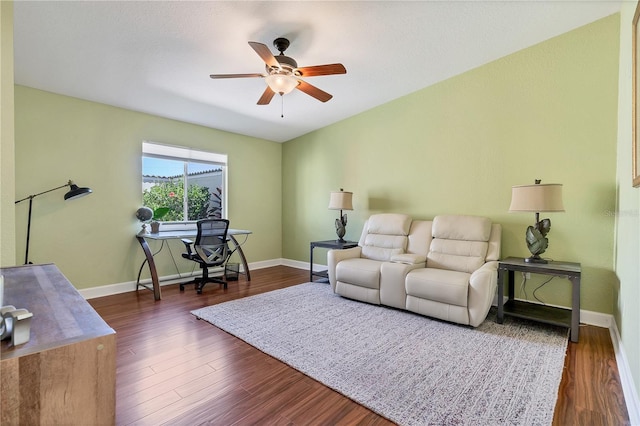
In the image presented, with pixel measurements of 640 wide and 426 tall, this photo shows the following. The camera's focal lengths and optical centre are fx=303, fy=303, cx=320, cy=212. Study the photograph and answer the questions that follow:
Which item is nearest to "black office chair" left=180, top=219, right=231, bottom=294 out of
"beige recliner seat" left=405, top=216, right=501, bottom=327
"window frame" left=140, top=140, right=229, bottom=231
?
"window frame" left=140, top=140, right=229, bottom=231

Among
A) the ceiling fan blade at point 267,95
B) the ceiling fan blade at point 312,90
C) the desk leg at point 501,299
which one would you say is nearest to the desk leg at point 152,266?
the ceiling fan blade at point 267,95

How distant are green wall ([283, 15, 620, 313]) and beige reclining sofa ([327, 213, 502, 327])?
368 millimetres

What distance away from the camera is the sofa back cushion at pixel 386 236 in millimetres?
3881

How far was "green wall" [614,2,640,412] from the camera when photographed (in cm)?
179

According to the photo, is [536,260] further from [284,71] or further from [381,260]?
[284,71]

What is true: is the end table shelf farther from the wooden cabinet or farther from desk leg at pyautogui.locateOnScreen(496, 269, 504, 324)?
the wooden cabinet

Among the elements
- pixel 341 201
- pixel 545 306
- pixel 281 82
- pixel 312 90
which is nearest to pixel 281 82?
pixel 281 82

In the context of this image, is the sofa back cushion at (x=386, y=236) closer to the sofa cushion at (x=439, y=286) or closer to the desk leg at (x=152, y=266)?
the sofa cushion at (x=439, y=286)

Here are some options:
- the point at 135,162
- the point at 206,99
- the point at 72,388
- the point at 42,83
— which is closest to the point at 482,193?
the point at 206,99

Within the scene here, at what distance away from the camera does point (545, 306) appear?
3084mm

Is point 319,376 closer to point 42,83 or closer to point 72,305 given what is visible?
point 72,305

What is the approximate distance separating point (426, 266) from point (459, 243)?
1.47 ft

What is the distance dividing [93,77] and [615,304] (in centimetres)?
552

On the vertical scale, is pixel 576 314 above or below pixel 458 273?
below
